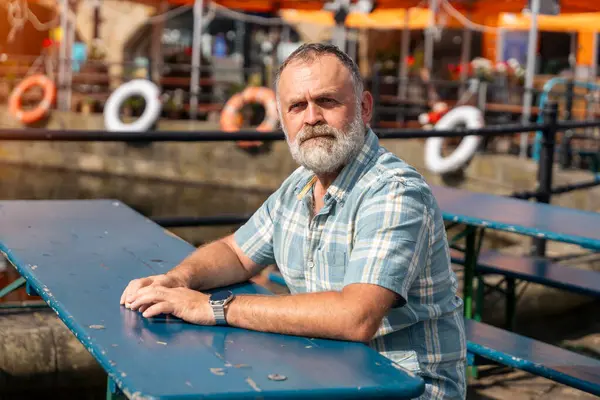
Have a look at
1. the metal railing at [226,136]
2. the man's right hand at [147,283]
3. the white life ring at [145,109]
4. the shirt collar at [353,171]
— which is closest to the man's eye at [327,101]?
the shirt collar at [353,171]

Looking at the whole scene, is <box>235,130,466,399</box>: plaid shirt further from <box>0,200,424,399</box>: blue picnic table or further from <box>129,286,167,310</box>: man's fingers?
<box>129,286,167,310</box>: man's fingers

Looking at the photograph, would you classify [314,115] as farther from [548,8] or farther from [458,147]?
[458,147]

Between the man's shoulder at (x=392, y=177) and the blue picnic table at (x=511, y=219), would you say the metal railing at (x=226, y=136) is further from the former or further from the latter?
the man's shoulder at (x=392, y=177)

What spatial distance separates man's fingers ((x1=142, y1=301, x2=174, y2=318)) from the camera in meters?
1.66

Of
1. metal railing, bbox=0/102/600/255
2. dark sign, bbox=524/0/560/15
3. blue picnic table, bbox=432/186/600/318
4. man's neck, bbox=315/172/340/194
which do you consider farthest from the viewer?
dark sign, bbox=524/0/560/15

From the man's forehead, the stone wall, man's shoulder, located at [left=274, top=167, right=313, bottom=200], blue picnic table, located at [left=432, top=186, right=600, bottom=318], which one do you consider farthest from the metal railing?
the stone wall

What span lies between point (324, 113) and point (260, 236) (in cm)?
42

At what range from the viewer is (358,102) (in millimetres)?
1887

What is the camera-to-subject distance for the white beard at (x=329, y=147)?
1.85m

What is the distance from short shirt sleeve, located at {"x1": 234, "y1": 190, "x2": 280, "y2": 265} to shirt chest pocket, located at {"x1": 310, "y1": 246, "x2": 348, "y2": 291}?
32 cm

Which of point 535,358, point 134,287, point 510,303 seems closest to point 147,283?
point 134,287

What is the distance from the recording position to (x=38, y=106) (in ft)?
51.2

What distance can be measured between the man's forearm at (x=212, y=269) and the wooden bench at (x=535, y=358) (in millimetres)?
856

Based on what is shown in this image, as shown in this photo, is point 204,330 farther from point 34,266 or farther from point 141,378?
point 34,266
